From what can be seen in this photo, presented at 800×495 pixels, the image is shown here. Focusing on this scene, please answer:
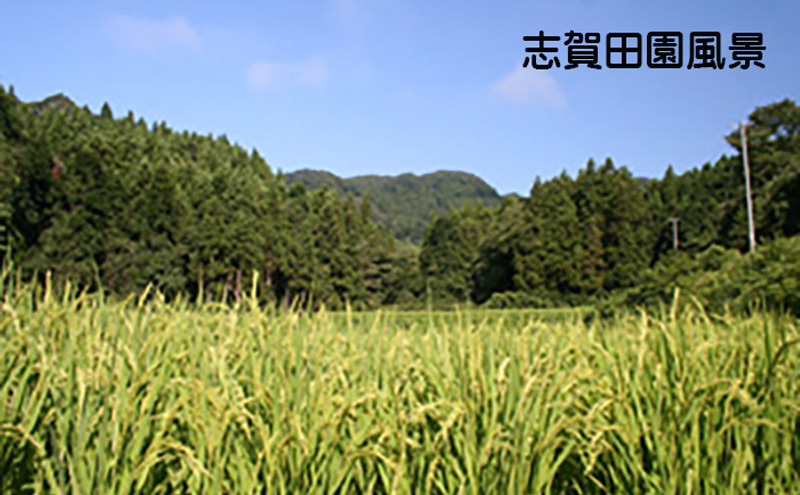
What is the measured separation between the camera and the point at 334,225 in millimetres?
46688

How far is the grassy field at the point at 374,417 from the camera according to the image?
193cm

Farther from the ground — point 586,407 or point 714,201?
point 714,201

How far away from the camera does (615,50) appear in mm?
5969

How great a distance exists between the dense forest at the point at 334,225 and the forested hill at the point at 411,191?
53.7 meters

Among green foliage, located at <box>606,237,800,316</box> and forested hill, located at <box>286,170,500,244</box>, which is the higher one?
forested hill, located at <box>286,170,500,244</box>

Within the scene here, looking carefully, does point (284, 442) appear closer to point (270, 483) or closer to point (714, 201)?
point (270, 483)

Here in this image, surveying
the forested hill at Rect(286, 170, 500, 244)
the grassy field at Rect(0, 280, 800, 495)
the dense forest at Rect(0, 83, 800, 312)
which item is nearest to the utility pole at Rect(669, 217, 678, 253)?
the dense forest at Rect(0, 83, 800, 312)

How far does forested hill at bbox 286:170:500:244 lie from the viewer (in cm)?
11388

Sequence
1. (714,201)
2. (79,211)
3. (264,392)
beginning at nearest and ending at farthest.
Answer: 1. (264,392)
2. (79,211)
3. (714,201)

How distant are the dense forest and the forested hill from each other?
53670 mm

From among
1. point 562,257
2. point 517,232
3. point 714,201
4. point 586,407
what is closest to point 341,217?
point 517,232

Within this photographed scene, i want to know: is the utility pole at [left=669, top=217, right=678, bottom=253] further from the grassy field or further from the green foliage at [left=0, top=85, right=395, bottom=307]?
the grassy field

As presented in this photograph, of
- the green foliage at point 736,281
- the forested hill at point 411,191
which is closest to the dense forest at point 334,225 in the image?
the green foliage at point 736,281

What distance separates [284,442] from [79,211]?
36792 millimetres
